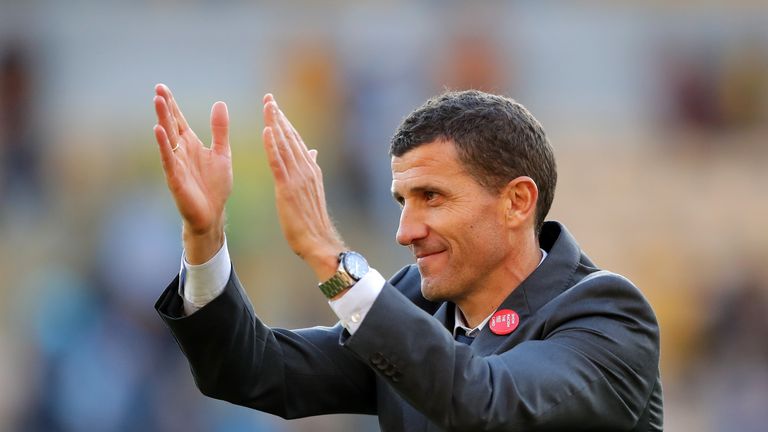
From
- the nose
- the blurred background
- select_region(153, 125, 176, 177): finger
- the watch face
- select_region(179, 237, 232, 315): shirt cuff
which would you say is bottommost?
the blurred background

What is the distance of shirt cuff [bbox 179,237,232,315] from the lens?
3973mm

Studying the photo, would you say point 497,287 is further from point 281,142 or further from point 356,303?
point 281,142

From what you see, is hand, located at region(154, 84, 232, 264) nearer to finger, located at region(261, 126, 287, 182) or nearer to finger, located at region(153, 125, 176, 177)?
finger, located at region(153, 125, 176, 177)

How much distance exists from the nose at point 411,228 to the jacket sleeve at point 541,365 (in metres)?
0.37

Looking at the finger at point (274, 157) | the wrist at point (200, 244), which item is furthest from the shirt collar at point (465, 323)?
the finger at point (274, 157)

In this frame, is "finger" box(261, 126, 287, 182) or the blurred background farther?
the blurred background

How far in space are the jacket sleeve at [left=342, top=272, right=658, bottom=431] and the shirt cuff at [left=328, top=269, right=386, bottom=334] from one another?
18 millimetres

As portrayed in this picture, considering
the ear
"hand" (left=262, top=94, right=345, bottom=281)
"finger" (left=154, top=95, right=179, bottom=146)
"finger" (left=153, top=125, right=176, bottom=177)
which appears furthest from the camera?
the ear

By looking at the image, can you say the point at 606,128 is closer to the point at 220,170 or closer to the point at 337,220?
the point at 337,220

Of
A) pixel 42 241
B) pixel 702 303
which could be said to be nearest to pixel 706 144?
pixel 702 303

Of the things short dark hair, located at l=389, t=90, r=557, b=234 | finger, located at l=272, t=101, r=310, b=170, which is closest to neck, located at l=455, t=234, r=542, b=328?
short dark hair, located at l=389, t=90, r=557, b=234

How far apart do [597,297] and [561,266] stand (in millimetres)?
230

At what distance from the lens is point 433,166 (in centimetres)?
402

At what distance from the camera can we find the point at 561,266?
416cm
